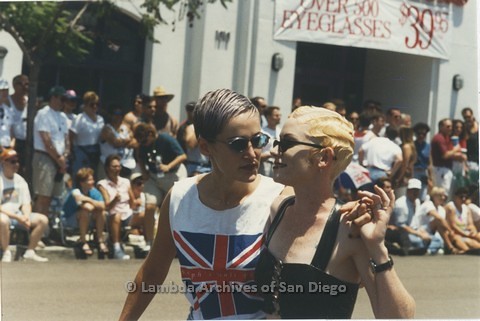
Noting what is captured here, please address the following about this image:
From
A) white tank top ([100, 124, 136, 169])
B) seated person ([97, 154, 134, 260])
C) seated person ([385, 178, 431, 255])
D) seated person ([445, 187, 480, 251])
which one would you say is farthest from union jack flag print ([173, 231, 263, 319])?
seated person ([445, 187, 480, 251])

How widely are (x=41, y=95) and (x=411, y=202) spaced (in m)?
5.90

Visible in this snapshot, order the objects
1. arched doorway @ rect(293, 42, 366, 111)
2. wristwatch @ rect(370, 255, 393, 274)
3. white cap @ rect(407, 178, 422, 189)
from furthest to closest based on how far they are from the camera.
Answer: arched doorway @ rect(293, 42, 366, 111) → white cap @ rect(407, 178, 422, 189) → wristwatch @ rect(370, 255, 393, 274)

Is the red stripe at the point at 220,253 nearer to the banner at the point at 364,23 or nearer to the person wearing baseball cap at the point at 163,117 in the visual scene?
the person wearing baseball cap at the point at 163,117

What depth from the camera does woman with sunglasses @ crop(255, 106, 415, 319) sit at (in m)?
3.33

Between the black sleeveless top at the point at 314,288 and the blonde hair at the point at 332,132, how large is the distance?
175 mm

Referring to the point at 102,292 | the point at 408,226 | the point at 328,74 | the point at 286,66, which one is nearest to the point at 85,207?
the point at 102,292

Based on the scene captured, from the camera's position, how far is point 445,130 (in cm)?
1667

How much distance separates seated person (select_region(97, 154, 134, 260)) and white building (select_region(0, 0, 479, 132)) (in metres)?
2.75

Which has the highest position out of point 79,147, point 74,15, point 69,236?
point 74,15

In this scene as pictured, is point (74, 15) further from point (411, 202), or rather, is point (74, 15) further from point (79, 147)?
point (411, 202)

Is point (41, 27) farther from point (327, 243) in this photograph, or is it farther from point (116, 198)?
point (327, 243)

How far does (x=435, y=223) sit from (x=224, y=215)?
1153 centimetres

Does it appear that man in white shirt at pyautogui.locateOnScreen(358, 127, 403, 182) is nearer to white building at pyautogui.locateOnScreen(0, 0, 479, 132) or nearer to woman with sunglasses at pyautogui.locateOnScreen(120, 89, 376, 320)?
white building at pyautogui.locateOnScreen(0, 0, 479, 132)

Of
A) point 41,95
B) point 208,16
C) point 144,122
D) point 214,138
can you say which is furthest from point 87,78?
point 214,138
